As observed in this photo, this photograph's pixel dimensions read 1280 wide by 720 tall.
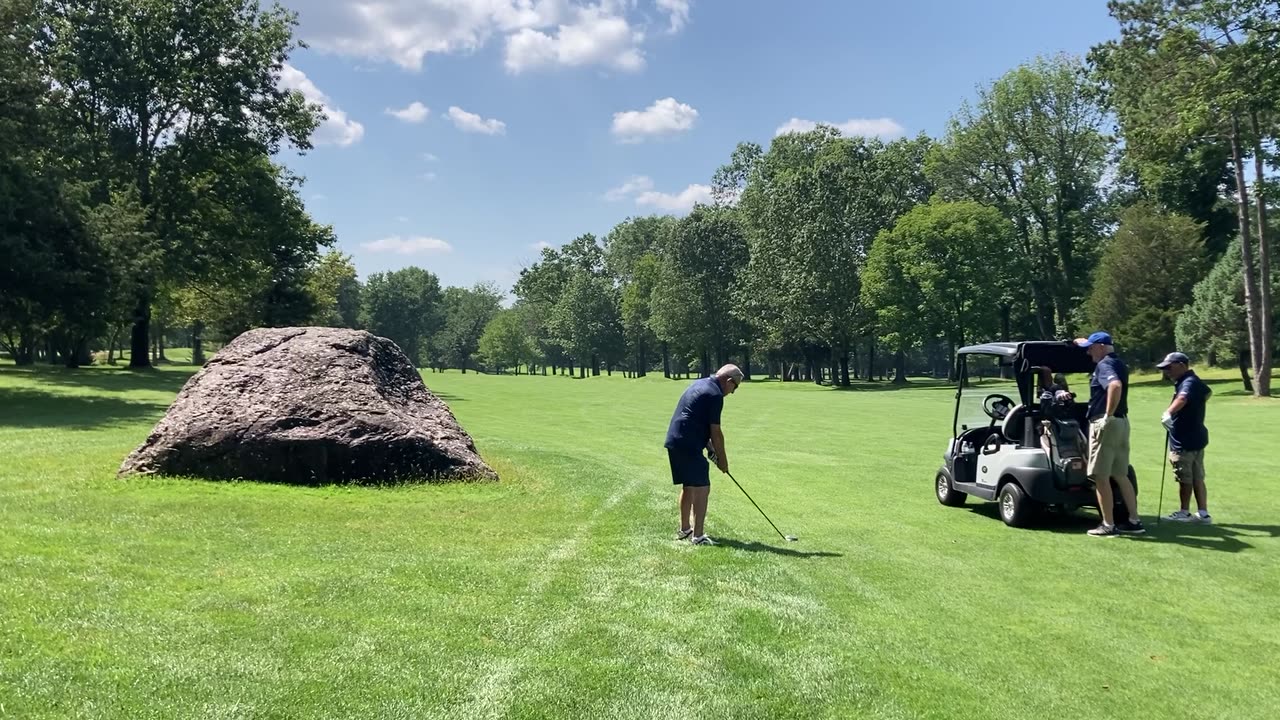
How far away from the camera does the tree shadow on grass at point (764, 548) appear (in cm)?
869

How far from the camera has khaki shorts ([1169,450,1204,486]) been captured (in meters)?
10.9

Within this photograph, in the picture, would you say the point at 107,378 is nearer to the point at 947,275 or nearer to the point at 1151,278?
the point at 947,275

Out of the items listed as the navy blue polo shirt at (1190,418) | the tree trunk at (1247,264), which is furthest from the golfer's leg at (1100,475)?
the tree trunk at (1247,264)

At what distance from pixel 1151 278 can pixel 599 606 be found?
185 ft

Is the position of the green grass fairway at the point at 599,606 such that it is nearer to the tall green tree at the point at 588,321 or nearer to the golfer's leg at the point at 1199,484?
the golfer's leg at the point at 1199,484

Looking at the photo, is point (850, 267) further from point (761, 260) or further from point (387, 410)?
point (387, 410)

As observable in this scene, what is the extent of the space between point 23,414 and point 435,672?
22914 mm

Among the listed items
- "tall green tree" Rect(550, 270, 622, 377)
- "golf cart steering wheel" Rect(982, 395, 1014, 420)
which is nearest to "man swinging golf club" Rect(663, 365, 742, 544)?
"golf cart steering wheel" Rect(982, 395, 1014, 420)

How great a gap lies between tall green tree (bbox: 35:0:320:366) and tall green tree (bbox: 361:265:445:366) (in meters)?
84.1

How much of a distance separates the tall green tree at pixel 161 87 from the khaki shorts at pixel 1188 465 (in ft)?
135

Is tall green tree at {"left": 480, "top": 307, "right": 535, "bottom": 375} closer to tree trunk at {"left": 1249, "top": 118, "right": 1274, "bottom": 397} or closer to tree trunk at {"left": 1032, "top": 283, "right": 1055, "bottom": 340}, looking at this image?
tree trunk at {"left": 1032, "top": 283, "right": 1055, "bottom": 340}

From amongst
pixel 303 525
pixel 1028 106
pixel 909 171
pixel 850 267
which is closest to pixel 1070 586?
pixel 303 525

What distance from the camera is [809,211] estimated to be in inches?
2596

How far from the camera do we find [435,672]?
195 inches
